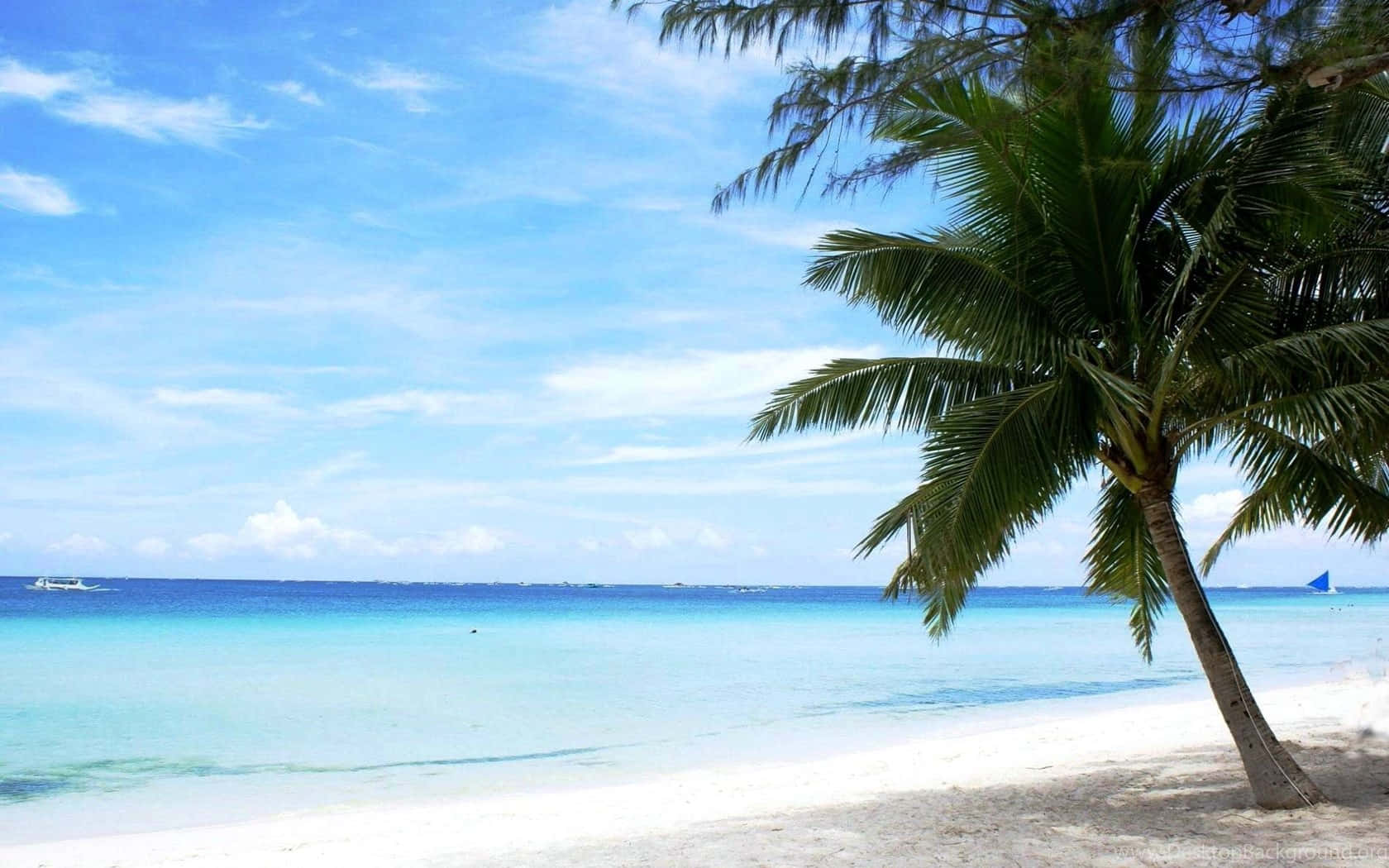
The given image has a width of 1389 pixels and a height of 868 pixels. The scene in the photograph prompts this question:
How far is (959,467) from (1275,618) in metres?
42.7

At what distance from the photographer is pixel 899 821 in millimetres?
5957

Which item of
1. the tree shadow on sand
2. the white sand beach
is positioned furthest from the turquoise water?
the tree shadow on sand

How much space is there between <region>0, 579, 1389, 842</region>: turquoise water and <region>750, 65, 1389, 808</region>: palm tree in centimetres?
543

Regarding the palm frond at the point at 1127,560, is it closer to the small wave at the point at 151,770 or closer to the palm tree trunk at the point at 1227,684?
the palm tree trunk at the point at 1227,684

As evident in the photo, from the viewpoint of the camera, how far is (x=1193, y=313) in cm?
529

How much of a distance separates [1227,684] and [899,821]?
1972 mm

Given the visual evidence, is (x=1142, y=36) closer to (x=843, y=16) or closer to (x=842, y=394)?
(x=843, y=16)

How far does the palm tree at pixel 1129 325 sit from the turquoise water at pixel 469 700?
5426mm

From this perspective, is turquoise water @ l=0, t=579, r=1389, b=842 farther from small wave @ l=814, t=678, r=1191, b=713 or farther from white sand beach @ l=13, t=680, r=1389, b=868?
white sand beach @ l=13, t=680, r=1389, b=868

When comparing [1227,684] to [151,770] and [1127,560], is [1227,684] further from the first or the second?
[151,770]

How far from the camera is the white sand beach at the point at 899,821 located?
16.3 feet

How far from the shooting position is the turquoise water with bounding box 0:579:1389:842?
948 centimetres

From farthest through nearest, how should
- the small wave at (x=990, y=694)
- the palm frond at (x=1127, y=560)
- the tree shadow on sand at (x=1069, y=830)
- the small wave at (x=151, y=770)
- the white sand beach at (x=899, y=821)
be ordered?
the small wave at (x=990, y=694), the small wave at (x=151, y=770), the palm frond at (x=1127, y=560), the white sand beach at (x=899, y=821), the tree shadow on sand at (x=1069, y=830)

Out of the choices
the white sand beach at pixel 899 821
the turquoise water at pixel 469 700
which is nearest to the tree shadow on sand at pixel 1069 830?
the white sand beach at pixel 899 821
